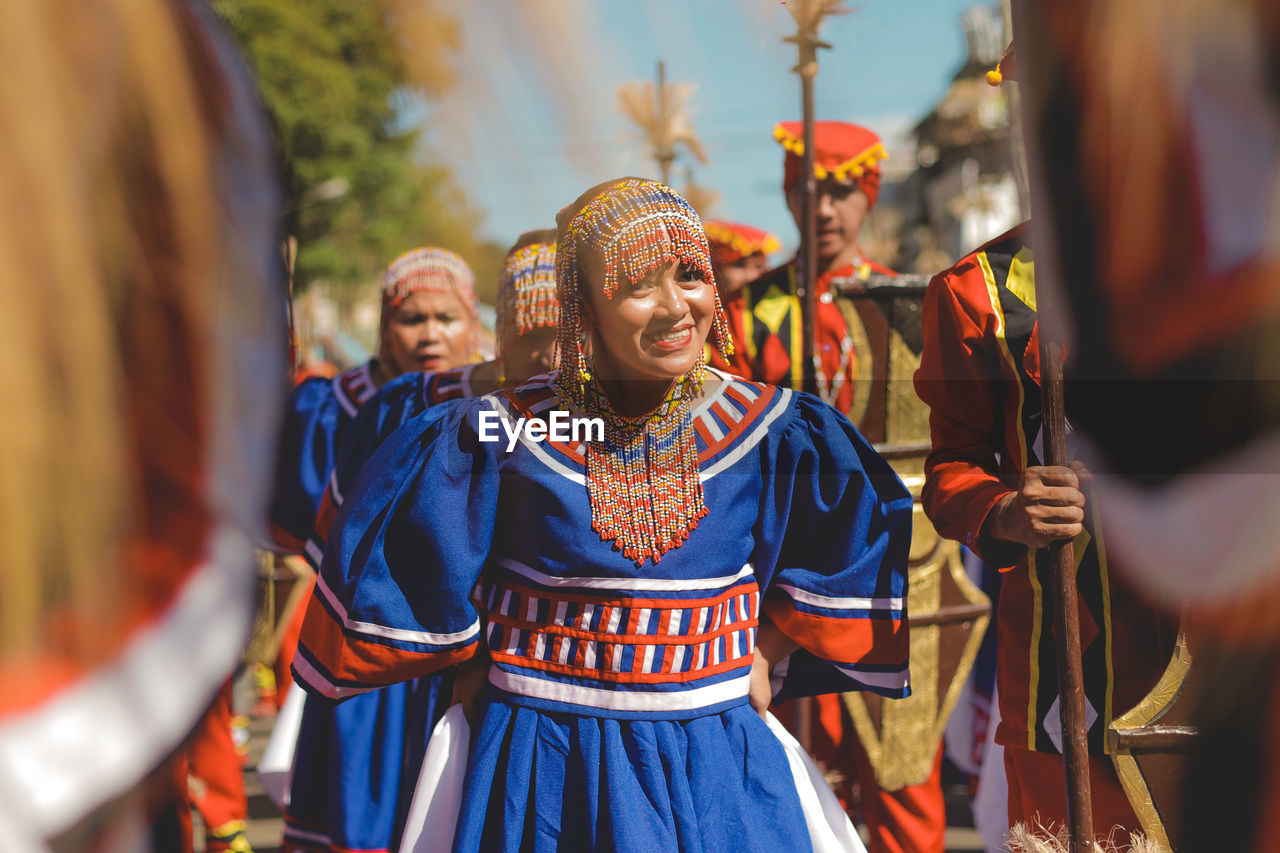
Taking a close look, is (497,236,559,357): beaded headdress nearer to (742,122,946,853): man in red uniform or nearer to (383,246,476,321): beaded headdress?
(383,246,476,321): beaded headdress

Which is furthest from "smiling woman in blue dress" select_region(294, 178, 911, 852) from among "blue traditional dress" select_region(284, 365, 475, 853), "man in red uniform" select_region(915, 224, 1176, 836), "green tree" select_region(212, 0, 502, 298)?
"blue traditional dress" select_region(284, 365, 475, 853)

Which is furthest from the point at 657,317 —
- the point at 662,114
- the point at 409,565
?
the point at 409,565

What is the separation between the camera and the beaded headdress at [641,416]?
1714mm

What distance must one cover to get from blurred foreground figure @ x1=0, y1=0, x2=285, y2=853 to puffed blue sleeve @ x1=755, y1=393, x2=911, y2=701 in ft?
4.24

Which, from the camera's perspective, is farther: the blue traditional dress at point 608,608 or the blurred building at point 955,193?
the blurred building at point 955,193

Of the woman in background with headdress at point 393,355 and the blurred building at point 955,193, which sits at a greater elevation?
the blurred building at point 955,193

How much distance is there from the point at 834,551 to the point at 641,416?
1.37 ft

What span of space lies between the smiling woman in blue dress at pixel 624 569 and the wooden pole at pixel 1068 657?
0.30 meters

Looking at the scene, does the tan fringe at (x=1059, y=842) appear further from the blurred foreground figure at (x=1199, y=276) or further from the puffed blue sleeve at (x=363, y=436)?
the puffed blue sleeve at (x=363, y=436)

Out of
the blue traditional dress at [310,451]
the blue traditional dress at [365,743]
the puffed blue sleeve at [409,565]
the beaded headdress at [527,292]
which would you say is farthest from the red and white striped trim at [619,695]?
the blue traditional dress at [310,451]

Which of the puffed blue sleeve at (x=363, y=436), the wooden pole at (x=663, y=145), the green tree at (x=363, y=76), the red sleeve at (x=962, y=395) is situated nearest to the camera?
the green tree at (x=363, y=76)

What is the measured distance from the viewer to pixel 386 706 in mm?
3076

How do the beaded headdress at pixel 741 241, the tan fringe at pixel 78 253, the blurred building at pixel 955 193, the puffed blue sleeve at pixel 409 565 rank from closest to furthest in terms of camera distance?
the tan fringe at pixel 78 253 → the puffed blue sleeve at pixel 409 565 → the beaded headdress at pixel 741 241 → the blurred building at pixel 955 193

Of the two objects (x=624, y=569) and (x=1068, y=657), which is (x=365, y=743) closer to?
(x=624, y=569)
